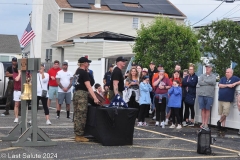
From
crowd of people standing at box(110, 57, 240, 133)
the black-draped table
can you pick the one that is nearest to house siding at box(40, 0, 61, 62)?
crowd of people standing at box(110, 57, 240, 133)

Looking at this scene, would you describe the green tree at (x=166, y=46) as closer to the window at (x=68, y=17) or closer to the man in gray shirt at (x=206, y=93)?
the man in gray shirt at (x=206, y=93)

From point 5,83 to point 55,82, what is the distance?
4.21m

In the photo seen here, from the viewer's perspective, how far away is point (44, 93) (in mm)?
16109

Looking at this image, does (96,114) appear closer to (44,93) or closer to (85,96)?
A: (85,96)

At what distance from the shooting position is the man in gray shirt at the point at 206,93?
16.7 metres

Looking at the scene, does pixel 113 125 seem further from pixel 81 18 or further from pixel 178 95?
pixel 81 18

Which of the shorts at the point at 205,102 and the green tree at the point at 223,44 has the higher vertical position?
the green tree at the point at 223,44

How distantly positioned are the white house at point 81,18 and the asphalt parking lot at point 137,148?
2880 centimetres

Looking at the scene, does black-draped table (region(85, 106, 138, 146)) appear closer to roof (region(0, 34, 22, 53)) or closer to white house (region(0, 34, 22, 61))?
white house (region(0, 34, 22, 61))

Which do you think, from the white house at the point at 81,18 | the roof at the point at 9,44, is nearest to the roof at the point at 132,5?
the white house at the point at 81,18

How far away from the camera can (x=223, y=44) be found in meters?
22.6

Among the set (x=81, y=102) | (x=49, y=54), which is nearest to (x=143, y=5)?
A: (x=49, y=54)

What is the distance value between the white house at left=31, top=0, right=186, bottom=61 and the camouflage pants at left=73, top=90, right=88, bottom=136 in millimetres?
30595

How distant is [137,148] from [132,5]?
3857 centimetres
